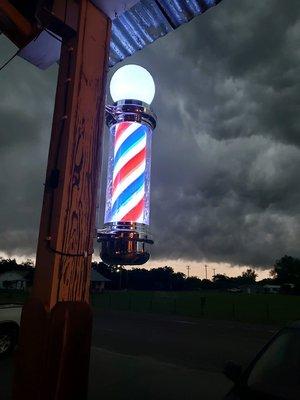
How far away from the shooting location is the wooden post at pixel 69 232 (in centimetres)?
207

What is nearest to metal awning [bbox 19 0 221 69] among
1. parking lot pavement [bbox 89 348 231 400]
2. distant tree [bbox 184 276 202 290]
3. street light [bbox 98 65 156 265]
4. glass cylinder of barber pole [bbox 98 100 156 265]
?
street light [bbox 98 65 156 265]


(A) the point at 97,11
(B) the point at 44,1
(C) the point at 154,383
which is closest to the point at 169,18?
(A) the point at 97,11

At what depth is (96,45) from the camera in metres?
2.78

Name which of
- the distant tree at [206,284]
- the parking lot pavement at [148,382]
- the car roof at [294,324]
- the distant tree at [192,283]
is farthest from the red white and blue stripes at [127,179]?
the distant tree at [206,284]

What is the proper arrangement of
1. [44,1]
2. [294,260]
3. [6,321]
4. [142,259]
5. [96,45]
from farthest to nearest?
1. [294,260]
2. [6,321]
3. [96,45]
4. [44,1]
5. [142,259]

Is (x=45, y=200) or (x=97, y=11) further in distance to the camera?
(x=97, y=11)

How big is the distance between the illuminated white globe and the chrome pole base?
906 mm

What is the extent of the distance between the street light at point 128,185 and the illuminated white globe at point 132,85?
0.34 ft

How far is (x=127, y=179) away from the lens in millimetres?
2291

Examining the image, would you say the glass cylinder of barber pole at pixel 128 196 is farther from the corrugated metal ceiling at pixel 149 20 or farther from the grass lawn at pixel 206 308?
the grass lawn at pixel 206 308

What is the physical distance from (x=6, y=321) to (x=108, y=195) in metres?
8.58

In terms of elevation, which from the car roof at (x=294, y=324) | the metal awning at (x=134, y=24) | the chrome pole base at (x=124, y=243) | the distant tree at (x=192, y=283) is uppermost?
the distant tree at (x=192, y=283)

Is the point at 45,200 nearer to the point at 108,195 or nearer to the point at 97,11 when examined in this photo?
the point at 108,195

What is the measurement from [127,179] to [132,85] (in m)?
0.74
